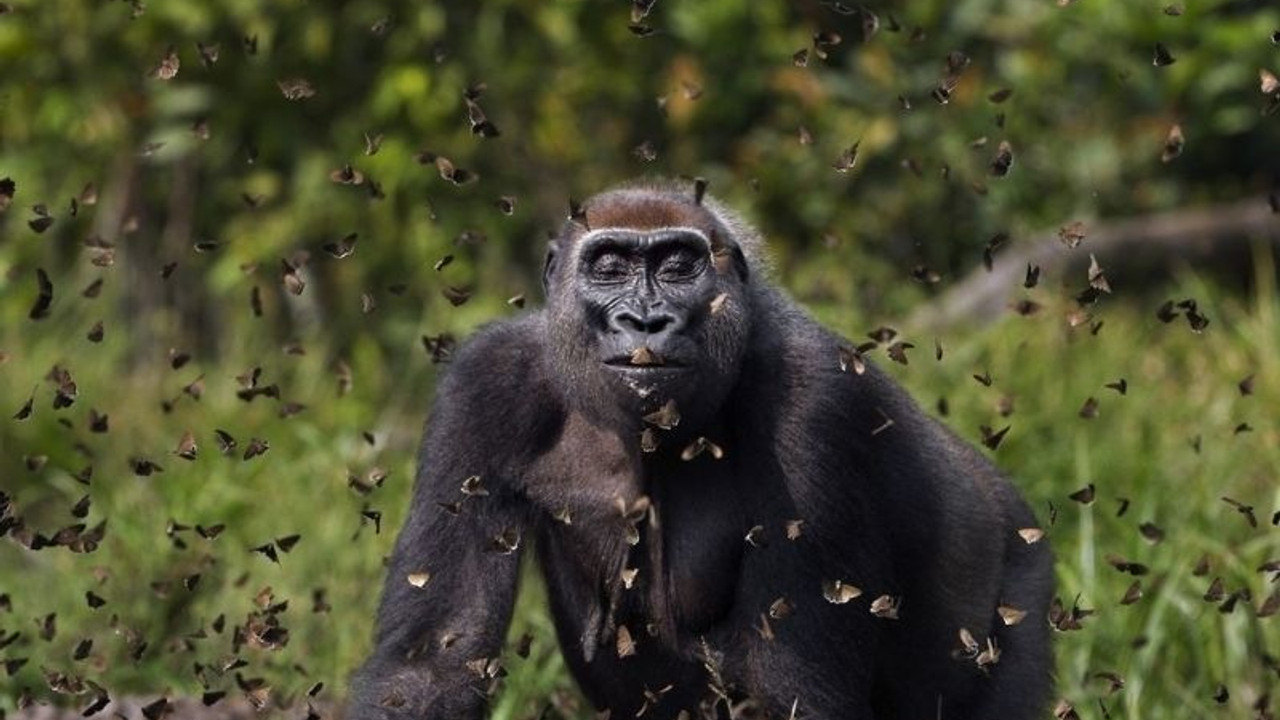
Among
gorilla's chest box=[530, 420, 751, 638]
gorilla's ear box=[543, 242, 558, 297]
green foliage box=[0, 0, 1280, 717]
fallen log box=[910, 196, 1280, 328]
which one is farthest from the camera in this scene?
fallen log box=[910, 196, 1280, 328]

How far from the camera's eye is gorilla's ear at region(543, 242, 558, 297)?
528cm

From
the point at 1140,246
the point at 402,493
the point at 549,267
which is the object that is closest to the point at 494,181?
the point at 1140,246

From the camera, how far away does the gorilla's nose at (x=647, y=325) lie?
4.84 m

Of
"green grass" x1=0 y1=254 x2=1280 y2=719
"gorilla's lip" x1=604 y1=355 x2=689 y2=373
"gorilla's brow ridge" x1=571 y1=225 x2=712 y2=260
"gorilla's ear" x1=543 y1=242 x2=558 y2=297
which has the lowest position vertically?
"green grass" x1=0 y1=254 x2=1280 y2=719

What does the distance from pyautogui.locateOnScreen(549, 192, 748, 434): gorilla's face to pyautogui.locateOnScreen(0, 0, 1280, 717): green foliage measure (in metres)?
3.20

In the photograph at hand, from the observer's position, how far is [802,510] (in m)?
4.94

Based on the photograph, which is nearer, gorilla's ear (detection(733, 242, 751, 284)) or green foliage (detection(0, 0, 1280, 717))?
gorilla's ear (detection(733, 242, 751, 284))

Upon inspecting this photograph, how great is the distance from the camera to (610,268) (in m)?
5.04

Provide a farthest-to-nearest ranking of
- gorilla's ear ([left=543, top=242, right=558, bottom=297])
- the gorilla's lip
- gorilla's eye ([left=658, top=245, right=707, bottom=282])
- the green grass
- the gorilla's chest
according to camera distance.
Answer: the green grass → gorilla's ear ([left=543, top=242, right=558, bottom=297]) → the gorilla's chest → gorilla's eye ([left=658, top=245, right=707, bottom=282]) → the gorilla's lip

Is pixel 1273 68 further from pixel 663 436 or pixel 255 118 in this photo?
pixel 663 436

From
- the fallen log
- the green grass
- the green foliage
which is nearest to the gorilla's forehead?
the green grass

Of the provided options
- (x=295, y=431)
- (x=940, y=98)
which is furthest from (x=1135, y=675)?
(x=295, y=431)

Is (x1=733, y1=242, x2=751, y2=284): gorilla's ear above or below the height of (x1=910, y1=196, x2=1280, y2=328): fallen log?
above

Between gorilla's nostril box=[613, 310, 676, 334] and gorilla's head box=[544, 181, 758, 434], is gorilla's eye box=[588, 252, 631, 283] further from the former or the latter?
gorilla's nostril box=[613, 310, 676, 334]
